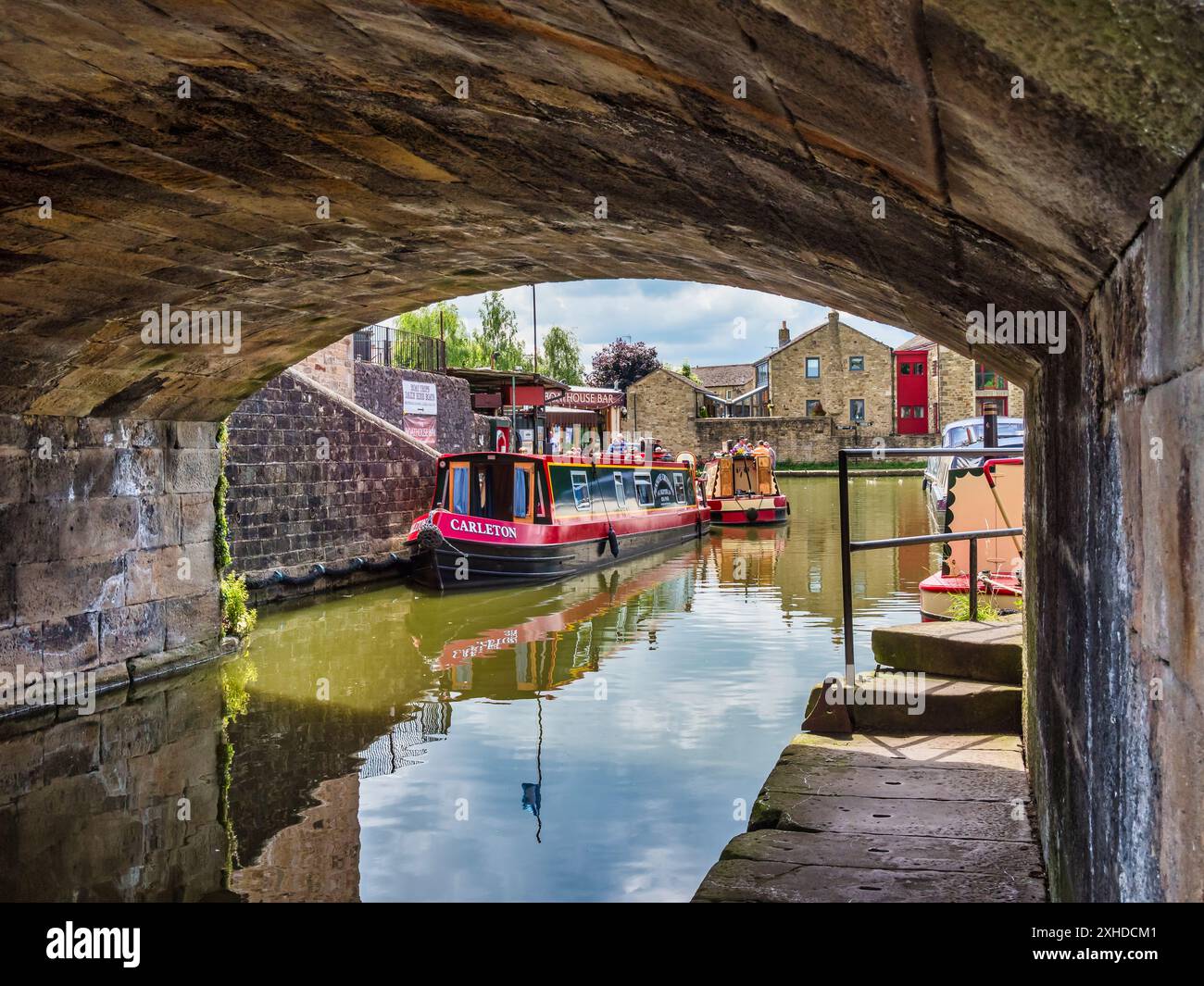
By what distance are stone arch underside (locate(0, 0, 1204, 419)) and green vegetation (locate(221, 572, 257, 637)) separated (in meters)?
3.20

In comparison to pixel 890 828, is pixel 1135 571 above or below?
above

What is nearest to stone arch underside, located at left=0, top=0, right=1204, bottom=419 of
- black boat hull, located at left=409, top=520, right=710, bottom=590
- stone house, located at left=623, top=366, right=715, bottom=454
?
black boat hull, located at left=409, top=520, right=710, bottom=590

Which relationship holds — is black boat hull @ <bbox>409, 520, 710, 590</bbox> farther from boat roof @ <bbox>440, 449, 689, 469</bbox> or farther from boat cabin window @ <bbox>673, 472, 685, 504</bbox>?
boat cabin window @ <bbox>673, 472, 685, 504</bbox>

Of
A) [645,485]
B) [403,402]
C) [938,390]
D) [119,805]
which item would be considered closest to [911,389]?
[938,390]

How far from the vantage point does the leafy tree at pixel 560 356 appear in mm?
59906

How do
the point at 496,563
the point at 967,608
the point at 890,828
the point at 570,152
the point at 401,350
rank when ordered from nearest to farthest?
the point at 890,828 → the point at 570,152 → the point at 967,608 → the point at 496,563 → the point at 401,350

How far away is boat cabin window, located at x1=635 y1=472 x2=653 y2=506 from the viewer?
20.7 metres

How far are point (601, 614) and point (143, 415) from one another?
626 centimetres

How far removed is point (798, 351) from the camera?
5341 centimetres

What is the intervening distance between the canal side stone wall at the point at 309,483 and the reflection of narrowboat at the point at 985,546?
823 centimetres

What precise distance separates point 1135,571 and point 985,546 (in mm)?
8688

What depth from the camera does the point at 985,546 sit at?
992 centimetres

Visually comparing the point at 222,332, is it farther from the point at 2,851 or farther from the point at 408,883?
the point at 408,883

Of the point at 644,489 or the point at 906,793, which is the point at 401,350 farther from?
the point at 906,793
